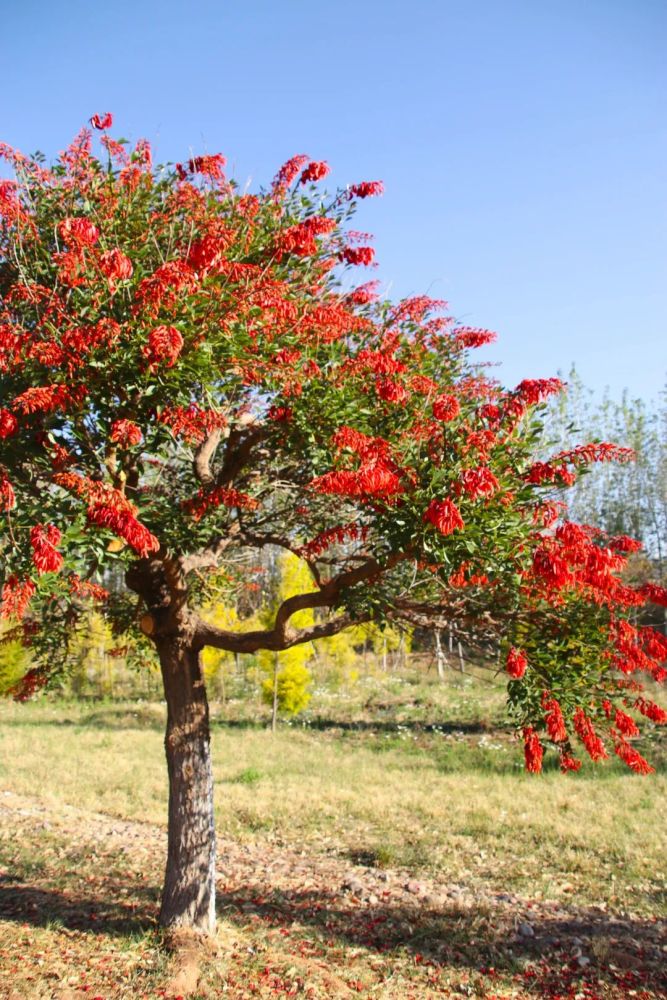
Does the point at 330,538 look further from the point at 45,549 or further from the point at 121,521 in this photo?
the point at 45,549

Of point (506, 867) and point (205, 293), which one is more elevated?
point (205, 293)

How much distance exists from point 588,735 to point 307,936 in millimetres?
3845

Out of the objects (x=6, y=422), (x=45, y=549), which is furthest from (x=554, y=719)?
(x=6, y=422)

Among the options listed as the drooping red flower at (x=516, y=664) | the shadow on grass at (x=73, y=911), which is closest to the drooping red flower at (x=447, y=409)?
the drooping red flower at (x=516, y=664)

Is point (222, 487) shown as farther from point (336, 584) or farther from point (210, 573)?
point (210, 573)

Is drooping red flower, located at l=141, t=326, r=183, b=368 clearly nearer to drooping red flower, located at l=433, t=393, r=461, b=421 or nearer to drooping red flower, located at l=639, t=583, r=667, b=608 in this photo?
drooping red flower, located at l=433, t=393, r=461, b=421

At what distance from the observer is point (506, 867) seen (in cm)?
1000

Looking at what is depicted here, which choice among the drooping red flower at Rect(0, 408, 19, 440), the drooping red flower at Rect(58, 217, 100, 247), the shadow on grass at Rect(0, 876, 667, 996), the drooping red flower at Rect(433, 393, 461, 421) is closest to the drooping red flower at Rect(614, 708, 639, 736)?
the shadow on grass at Rect(0, 876, 667, 996)

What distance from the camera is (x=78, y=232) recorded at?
5.02m

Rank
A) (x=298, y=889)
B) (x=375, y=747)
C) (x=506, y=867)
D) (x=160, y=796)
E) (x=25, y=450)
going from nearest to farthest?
1. (x=25, y=450)
2. (x=298, y=889)
3. (x=506, y=867)
4. (x=160, y=796)
5. (x=375, y=747)

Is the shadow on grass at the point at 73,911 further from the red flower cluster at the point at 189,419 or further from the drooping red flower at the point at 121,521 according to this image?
the red flower cluster at the point at 189,419

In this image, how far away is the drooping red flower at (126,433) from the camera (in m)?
4.65

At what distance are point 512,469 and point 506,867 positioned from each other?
294 inches

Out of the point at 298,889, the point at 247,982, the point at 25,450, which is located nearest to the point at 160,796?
the point at 298,889
